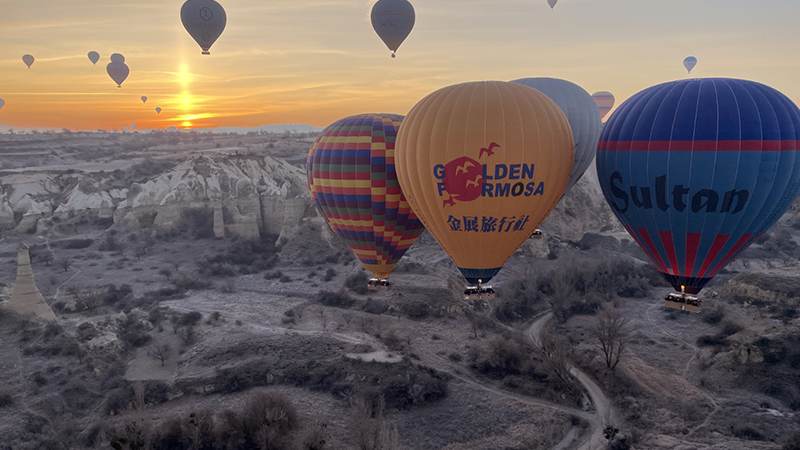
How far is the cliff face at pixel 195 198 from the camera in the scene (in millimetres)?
45500

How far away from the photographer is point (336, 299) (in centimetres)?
3045

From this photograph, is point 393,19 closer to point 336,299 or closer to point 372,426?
point 336,299

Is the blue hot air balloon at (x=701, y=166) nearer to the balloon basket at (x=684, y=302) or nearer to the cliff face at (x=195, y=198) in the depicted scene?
the balloon basket at (x=684, y=302)

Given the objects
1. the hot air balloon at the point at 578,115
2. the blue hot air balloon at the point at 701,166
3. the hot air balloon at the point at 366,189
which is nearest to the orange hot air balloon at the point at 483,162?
the blue hot air balloon at the point at 701,166

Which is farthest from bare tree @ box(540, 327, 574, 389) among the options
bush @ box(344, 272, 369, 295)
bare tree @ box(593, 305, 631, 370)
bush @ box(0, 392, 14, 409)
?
bush @ box(0, 392, 14, 409)

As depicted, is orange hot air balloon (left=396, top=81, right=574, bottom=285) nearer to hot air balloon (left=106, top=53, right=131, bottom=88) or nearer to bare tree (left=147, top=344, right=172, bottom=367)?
bare tree (left=147, top=344, right=172, bottom=367)

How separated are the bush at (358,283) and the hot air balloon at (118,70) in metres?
47.7

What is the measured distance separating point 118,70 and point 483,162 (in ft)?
212

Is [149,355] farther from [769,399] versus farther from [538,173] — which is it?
[769,399]

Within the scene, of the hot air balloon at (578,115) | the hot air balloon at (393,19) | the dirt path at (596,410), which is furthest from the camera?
the hot air balloon at (393,19)

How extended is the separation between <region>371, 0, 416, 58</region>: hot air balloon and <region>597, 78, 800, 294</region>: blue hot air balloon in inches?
Result: 732

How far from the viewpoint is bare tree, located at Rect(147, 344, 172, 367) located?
2297 centimetres

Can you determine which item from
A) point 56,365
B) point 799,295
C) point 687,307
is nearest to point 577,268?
point 799,295

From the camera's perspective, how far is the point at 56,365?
2212 cm
